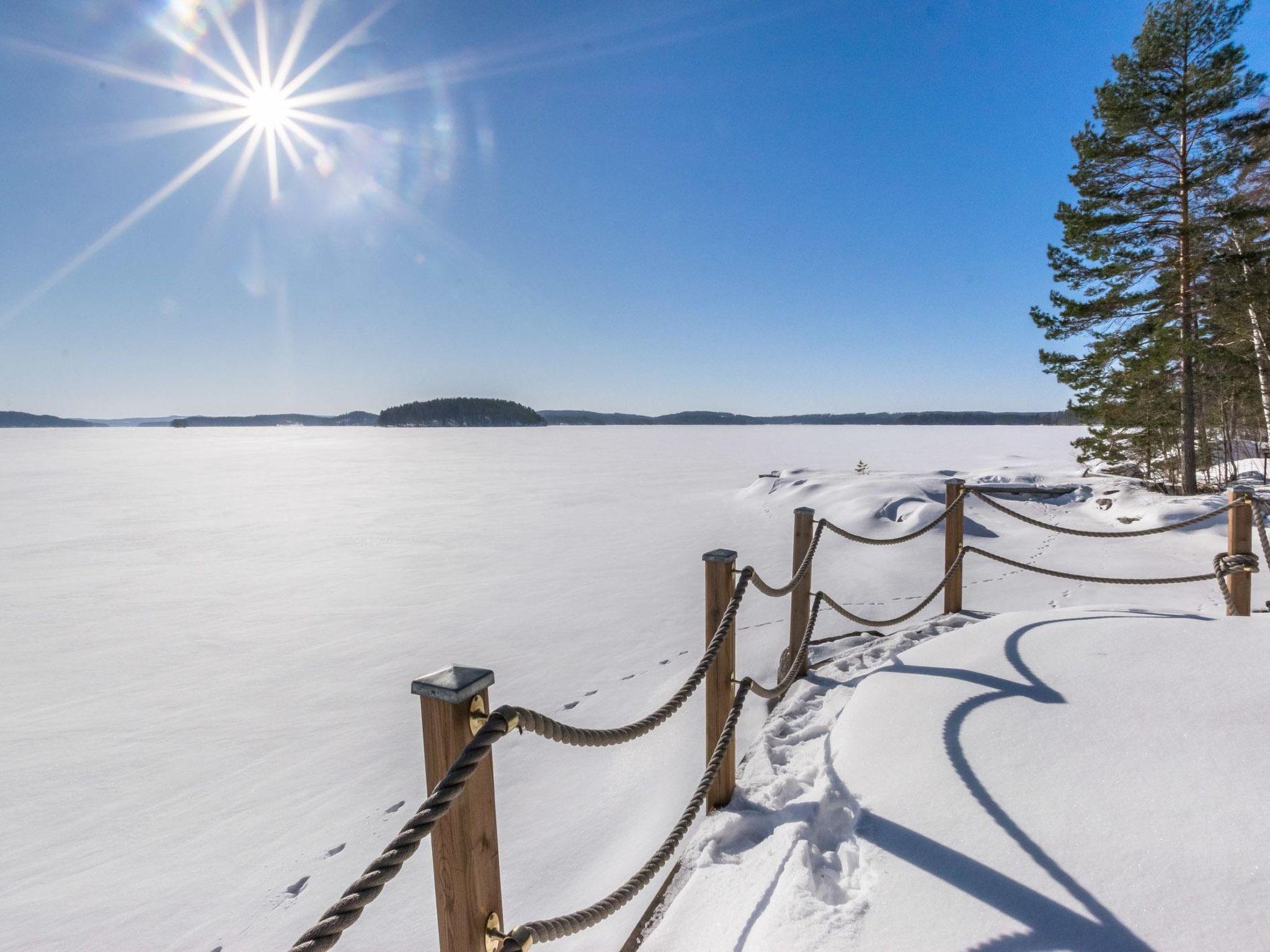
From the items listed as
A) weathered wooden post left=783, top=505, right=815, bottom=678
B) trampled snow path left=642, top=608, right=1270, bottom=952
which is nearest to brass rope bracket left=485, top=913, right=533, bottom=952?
trampled snow path left=642, top=608, right=1270, bottom=952

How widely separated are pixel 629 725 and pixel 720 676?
981mm

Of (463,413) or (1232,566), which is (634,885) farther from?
(463,413)

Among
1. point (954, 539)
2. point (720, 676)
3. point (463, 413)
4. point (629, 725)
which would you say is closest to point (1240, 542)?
point (954, 539)

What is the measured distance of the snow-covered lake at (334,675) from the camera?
10.3 feet

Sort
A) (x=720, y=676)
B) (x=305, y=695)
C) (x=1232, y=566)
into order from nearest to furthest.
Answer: (x=720, y=676), (x=1232, y=566), (x=305, y=695)

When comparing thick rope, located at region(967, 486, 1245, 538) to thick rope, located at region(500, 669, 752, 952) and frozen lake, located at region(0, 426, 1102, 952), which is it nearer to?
frozen lake, located at region(0, 426, 1102, 952)

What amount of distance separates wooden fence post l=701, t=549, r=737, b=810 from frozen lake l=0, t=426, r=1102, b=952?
612mm

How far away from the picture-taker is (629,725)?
Result: 6.85ft

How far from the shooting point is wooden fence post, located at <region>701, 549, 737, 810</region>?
9.38 feet

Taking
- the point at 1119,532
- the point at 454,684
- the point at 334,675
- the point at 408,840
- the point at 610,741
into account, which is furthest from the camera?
the point at 334,675

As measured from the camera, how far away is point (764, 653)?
5738 mm

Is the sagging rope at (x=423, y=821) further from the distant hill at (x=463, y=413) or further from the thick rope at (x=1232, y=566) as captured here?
the distant hill at (x=463, y=413)

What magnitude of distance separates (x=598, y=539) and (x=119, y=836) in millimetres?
8684

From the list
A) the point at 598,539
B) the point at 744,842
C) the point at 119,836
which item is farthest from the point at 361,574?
the point at 744,842
